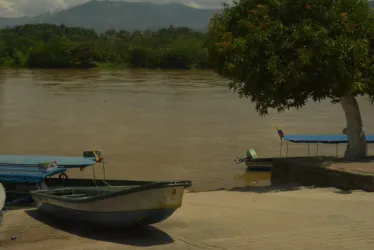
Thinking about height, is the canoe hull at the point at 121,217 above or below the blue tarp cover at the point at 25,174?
above

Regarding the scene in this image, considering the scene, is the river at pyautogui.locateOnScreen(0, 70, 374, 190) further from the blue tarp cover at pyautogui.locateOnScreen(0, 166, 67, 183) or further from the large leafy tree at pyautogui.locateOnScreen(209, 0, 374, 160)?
the blue tarp cover at pyautogui.locateOnScreen(0, 166, 67, 183)

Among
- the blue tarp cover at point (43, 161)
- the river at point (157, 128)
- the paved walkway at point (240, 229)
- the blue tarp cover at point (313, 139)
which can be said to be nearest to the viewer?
the paved walkway at point (240, 229)

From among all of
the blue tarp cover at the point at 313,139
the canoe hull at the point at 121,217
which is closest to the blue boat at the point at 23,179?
the canoe hull at the point at 121,217

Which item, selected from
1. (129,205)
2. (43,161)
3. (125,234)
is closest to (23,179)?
(43,161)

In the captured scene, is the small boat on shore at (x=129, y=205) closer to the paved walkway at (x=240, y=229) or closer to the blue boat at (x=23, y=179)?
the paved walkway at (x=240, y=229)

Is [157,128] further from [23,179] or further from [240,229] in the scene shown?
[240,229]

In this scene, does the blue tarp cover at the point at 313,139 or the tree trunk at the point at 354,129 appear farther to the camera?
the blue tarp cover at the point at 313,139

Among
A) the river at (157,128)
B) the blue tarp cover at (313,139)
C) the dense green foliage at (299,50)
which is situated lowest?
the river at (157,128)

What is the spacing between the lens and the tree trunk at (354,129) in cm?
1251

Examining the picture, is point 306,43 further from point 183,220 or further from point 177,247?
point 177,247

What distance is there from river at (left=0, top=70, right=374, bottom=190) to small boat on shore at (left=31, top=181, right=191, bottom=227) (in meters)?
6.63

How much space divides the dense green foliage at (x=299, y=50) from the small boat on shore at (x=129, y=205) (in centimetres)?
452

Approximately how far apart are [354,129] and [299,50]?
8.21ft

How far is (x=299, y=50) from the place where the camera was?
11172 mm
